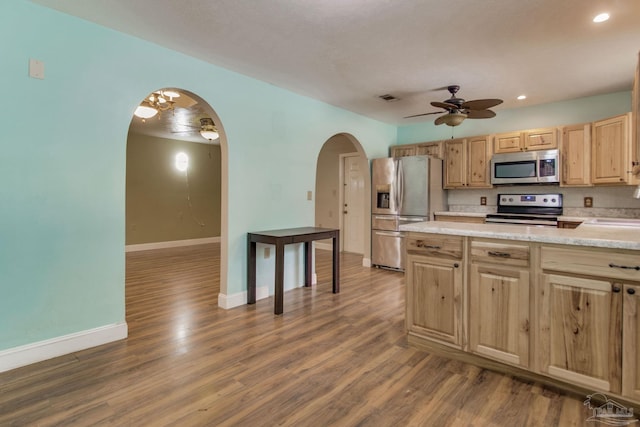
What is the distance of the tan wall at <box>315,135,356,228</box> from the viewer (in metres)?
7.07

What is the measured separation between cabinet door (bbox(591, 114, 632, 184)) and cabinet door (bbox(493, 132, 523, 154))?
799 mm

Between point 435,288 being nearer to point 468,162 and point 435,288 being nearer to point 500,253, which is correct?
point 500,253

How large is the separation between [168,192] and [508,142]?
6691 millimetres

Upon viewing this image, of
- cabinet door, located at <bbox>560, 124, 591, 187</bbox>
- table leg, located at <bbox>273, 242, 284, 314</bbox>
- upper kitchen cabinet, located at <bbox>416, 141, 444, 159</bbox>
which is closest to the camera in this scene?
table leg, located at <bbox>273, 242, 284, 314</bbox>

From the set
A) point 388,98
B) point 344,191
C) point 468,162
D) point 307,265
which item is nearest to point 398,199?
point 468,162

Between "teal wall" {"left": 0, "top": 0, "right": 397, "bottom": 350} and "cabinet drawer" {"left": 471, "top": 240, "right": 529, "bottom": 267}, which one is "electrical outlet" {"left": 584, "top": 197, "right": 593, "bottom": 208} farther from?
"teal wall" {"left": 0, "top": 0, "right": 397, "bottom": 350}

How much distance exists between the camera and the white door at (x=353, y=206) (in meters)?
6.79

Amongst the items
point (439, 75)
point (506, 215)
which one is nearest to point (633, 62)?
point (439, 75)

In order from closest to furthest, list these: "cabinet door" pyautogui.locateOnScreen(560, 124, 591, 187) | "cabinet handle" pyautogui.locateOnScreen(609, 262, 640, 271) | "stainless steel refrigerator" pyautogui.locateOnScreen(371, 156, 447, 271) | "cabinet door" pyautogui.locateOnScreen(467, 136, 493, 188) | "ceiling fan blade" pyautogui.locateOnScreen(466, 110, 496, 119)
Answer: "cabinet handle" pyautogui.locateOnScreen(609, 262, 640, 271)
"ceiling fan blade" pyautogui.locateOnScreen(466, 110, 496, 119)
"cabinet door" pyautogui.locateOnScreen(560, 124, 591, 187)
"cabinet door" pyautogui.locateOnScreen(467, 136, 493, 188)
"stainless steel refrigerator" pyautogui.locateOnScreen(371, 156, 447, 271)

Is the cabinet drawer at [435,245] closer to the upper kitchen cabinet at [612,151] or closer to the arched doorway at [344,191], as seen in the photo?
the upper kitchen cabinet at [612,151]

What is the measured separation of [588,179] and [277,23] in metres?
4.00

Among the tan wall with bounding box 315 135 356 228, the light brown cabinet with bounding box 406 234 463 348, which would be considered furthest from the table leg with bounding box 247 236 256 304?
the tan wall with bounding box 315 135 356 228

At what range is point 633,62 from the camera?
321 centimetres

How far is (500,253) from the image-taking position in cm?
216
